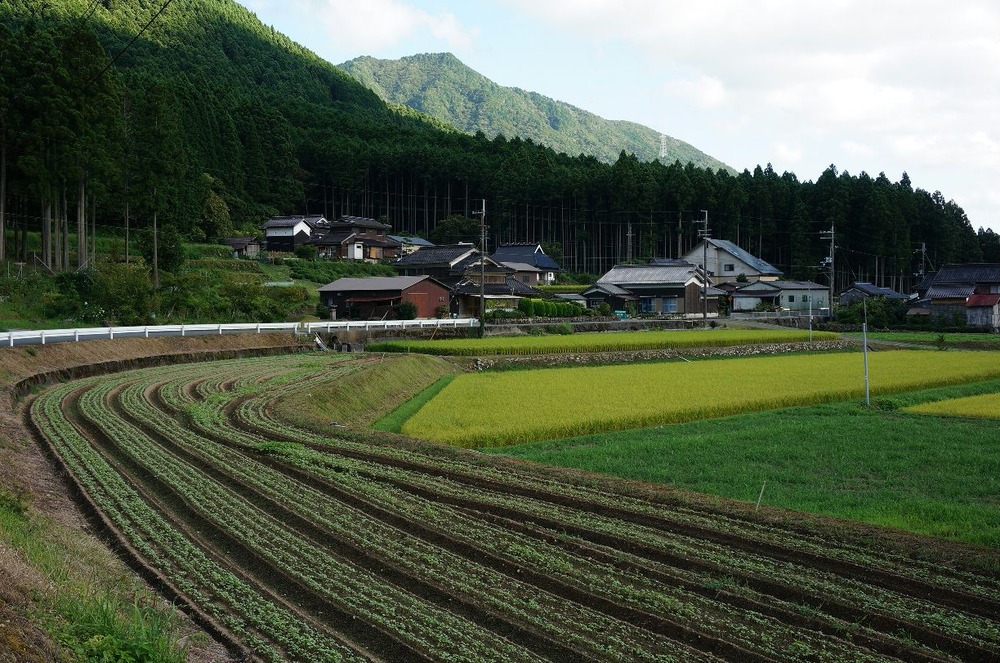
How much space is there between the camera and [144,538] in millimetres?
8812

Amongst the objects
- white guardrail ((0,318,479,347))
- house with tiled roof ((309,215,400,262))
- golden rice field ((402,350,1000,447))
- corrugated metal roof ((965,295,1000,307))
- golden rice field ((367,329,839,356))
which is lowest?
golden rice field ((402,350,1000,447))

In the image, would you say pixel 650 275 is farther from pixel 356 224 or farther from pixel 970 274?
pixel 356 224

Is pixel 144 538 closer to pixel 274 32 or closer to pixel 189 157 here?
pixel 189 157

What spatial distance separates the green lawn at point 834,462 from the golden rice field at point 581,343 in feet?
46.5

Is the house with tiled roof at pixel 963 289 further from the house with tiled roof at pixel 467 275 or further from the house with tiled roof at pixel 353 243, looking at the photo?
the house with tiled roof at pixel 353 243

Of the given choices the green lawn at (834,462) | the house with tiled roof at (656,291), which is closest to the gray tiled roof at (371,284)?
the house with tiled roof at (656,291)

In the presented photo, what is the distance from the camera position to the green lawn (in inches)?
411

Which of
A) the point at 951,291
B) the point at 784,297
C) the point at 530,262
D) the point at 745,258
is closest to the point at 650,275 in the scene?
A: the point at 784,297

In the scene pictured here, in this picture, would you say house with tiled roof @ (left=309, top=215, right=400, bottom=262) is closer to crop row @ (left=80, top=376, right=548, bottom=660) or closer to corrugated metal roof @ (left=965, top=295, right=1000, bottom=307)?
corrugated metal roof @ (left=965, top=295, right=1000, bottom=307)

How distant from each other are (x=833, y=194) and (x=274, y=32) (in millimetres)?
102284

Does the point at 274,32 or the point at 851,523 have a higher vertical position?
the point at 274,32

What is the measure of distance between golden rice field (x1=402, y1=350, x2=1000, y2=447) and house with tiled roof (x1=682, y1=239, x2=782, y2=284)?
40.5 metres

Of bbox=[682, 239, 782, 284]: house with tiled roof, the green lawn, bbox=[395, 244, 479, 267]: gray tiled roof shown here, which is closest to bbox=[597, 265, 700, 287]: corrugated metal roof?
bbox=[395, 244, 479, 267]: gray tiled roof

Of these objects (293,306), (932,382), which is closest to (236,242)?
(293,306)
